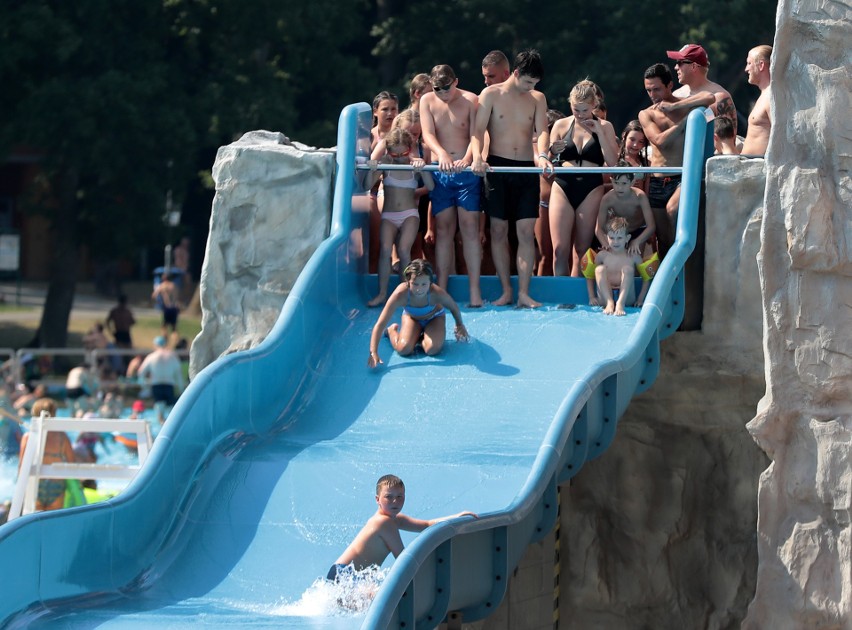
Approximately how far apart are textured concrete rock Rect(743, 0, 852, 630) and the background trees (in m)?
15.9

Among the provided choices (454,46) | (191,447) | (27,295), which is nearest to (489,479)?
(191,447)

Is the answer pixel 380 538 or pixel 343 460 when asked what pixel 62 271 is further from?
pixel 380 538

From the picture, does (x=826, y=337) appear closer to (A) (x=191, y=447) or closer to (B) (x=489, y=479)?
(B) (x=489, y=479)

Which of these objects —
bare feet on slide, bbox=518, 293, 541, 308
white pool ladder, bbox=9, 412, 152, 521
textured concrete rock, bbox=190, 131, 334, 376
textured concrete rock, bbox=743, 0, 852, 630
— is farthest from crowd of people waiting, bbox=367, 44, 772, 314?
white pool ladder, bbox=9, 412, 152, 521

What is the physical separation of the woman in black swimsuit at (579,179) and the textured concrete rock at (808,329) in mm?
1775

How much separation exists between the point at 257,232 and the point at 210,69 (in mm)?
15601

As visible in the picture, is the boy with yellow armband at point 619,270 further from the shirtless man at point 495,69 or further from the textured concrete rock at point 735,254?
the shirtless man at point 495,69

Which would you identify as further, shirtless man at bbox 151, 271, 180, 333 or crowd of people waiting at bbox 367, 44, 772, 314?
shirtless man at bbox 151, 271, 180, 333

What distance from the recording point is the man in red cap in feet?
38.0

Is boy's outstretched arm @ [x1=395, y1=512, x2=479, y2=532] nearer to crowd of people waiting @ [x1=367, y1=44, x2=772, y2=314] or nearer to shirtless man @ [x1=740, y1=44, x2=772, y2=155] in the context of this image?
crowd of people waiting @ [x1=367, y1=44, x2=772, y2=314]

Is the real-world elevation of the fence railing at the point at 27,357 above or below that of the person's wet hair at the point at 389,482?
below

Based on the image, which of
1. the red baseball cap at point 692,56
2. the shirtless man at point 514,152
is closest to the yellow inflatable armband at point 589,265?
the shirtless man at point 514,152

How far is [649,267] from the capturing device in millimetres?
10945

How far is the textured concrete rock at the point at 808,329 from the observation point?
9461 mm
